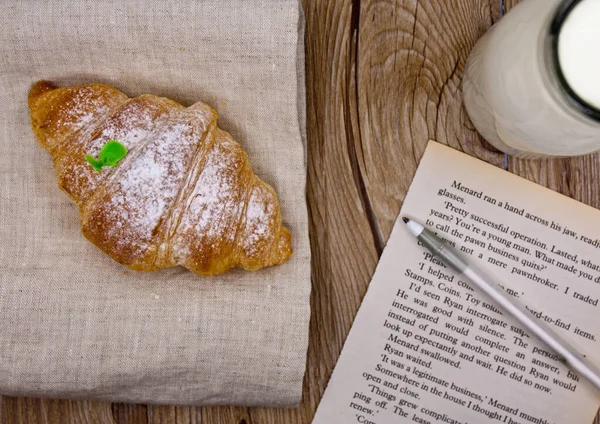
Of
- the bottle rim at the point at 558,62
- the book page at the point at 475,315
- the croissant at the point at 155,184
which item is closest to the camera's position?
the bottle rim at the point at 558,62

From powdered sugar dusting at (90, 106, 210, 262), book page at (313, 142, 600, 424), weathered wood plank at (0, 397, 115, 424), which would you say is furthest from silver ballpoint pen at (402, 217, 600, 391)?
weathered wood plank at (0, 397, 115, 424)

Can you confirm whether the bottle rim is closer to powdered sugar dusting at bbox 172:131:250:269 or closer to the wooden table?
the wooden table

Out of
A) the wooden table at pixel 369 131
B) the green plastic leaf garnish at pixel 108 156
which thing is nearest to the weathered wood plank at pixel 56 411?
the wooden table at pixel 369 131

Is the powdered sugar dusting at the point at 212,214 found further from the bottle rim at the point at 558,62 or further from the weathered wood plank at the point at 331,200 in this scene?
the bottle rim at the point at 558,62

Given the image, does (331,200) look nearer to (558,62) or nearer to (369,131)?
(369,131)

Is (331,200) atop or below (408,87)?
below

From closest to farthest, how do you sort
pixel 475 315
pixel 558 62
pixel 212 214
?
pixel 558 62 → pixel 212 214 → pixel 475 315

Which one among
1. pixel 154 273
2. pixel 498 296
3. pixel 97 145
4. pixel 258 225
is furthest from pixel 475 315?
pixel 97 145
